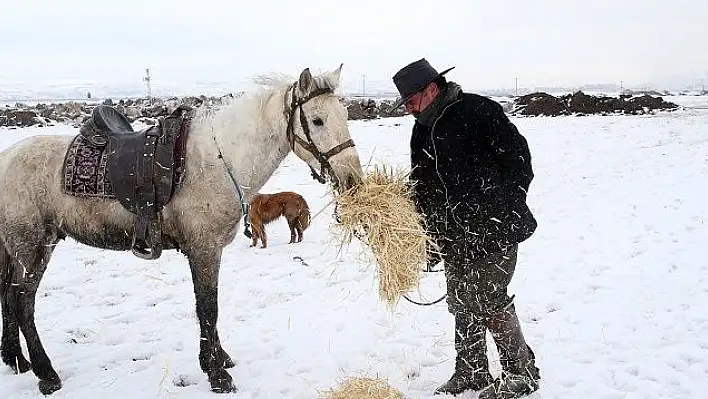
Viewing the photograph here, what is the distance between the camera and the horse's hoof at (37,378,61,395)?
385cm

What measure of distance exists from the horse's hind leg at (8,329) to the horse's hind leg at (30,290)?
49mm

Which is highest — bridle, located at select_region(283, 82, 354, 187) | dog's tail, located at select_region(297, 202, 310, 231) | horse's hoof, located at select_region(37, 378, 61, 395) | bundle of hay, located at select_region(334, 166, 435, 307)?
bridle, located at select_region(283, 82, 354, 187)

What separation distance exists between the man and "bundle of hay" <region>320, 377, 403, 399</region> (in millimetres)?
692

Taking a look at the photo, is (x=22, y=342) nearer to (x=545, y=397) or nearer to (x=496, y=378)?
(x=496, y=378)

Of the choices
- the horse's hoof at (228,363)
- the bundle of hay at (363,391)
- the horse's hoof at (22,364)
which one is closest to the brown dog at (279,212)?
the horse's hoof at (228,363)

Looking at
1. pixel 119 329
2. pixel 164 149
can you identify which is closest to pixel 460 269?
pixel 164 149

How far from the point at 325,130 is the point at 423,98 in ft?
2.04

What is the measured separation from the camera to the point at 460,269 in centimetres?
338

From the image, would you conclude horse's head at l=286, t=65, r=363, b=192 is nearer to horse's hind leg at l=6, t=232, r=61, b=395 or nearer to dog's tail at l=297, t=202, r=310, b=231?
horse's hind leg at l=6, t=232, r=61, b=395

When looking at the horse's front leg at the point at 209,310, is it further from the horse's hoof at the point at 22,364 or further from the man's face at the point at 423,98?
the man's face at the point at 423,98

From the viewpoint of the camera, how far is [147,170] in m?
3.59

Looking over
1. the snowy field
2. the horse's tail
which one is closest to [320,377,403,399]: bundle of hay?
the snowy field

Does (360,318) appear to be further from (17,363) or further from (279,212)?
(279,212)

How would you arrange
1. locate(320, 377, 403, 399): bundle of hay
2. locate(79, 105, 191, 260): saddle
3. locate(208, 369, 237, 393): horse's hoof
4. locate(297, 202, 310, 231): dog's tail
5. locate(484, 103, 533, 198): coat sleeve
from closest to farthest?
1. locate(484, 103, 533, 198): coat sleeve
2. locate(320, 377, 403, 399): bundle of hay
3. locate(79, 105, 191, 260): saddle
4. locate(208, 369, 237, 393): horse's hoof
5. locate(297, 202, 310, 231): dog's tail
